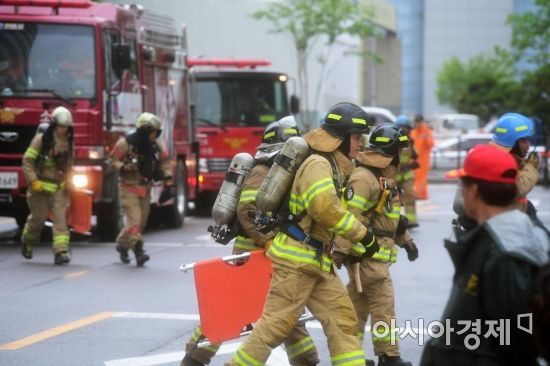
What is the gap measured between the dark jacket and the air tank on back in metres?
3.05

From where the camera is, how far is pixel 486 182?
189 inches

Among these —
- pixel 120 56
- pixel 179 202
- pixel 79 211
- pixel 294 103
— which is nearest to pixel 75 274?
pixel 79 211

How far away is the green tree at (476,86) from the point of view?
7012cm

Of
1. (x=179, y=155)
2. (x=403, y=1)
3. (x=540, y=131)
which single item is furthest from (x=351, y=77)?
(x=403, y=1)

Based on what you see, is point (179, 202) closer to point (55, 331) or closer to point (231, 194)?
point (55, 331)

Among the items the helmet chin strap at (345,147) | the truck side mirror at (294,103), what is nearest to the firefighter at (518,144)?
the helmet chin strap at (345,147)

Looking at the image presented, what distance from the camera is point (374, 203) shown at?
8406 mm

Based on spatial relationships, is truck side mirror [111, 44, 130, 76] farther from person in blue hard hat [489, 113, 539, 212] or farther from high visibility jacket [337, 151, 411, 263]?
person in blue hard hat [489, 113, 539, 212]

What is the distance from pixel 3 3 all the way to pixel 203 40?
2359 cm

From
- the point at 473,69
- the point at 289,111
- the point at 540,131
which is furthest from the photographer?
the point at 473,69

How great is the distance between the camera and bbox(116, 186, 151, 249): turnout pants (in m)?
13.9

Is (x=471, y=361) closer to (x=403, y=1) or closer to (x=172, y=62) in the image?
(x=172, y=62)

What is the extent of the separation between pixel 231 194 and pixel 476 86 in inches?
3006

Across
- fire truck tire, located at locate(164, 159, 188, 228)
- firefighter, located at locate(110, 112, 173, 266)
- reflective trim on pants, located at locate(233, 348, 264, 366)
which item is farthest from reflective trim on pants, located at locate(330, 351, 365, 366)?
fire truck tire, located at locate(164, 159, 188, 228)
